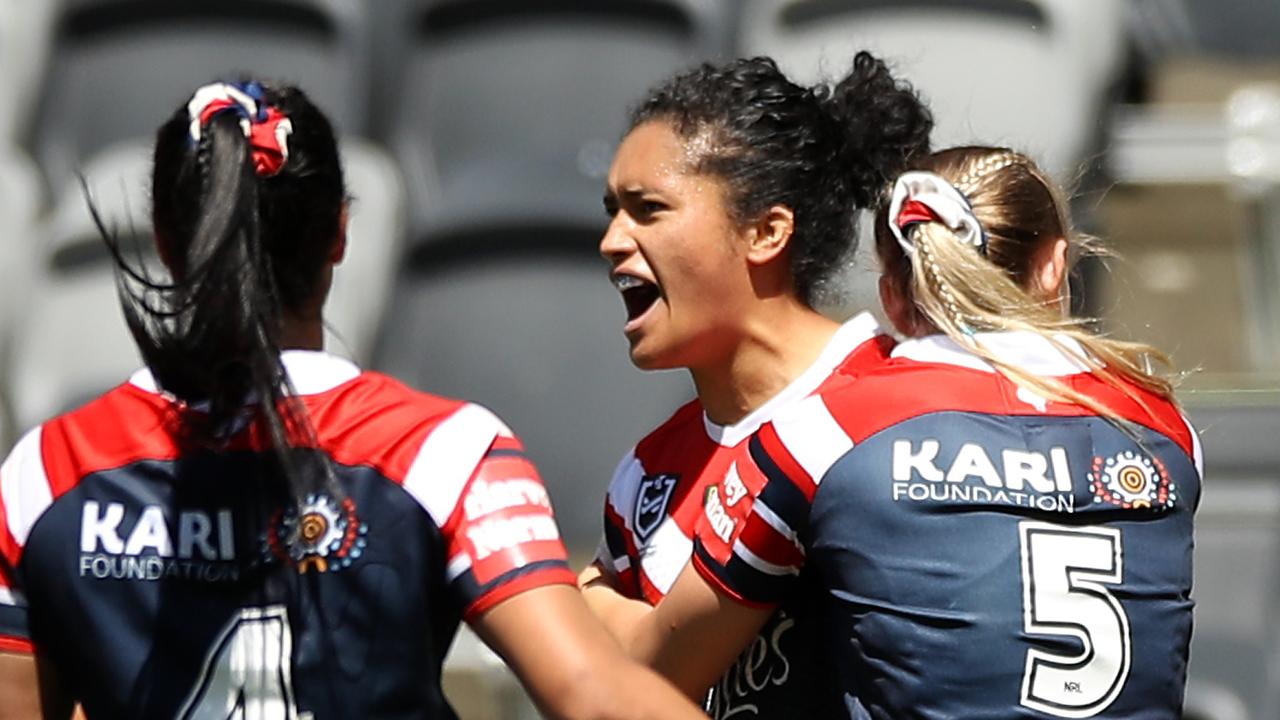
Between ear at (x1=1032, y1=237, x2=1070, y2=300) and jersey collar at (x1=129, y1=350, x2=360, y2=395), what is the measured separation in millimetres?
664

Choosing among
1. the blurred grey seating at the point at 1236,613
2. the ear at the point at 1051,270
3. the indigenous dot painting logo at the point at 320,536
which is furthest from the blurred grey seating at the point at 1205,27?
the indigenous dot painting logo at the point at 320,536

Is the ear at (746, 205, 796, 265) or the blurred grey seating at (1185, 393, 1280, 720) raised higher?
the ear at (746, 205, 796, 265)

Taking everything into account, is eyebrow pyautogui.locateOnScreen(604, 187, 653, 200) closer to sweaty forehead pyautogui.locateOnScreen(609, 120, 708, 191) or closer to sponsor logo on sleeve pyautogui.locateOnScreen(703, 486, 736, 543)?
sweaty forehead pyautogui.locateOnScreen(609, 120, 708, 191)

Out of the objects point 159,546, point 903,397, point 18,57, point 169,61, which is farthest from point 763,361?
point 18,57

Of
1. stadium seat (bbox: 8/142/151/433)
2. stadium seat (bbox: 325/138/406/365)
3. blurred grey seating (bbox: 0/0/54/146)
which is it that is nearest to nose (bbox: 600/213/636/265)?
stadium seat (bbox: 325/138/406/365)

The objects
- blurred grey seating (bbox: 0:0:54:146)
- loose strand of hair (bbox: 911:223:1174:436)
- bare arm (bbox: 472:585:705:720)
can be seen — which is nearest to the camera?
bare arm (bbox: 472:585:705:720)

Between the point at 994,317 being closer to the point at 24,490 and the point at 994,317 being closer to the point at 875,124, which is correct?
the point at 875,124

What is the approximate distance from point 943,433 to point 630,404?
3040mm

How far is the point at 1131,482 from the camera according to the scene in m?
1.83

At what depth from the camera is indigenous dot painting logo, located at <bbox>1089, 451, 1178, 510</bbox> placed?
5.96 feet

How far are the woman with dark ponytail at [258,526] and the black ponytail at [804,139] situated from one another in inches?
18.4

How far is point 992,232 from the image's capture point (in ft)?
6.28

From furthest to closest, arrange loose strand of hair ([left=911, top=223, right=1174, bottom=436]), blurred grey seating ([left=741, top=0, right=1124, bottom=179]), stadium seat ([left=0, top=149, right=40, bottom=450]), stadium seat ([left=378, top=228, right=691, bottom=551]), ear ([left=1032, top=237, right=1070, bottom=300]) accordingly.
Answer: stadium seat ([left=0, top=149, right=40, bottom=450])
blurred grey seating ([left=741, top=0, right=1124, bottom=179])
stadium seat ([left=378, top=228, right=691, bottom=551])
ear ([left=1032, top=237, right=1070, bottom=300])
loose strand of hair ([left=911, top=223, right=1174, bottom=436])

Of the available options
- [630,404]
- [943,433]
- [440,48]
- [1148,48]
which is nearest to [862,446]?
[943,433]
